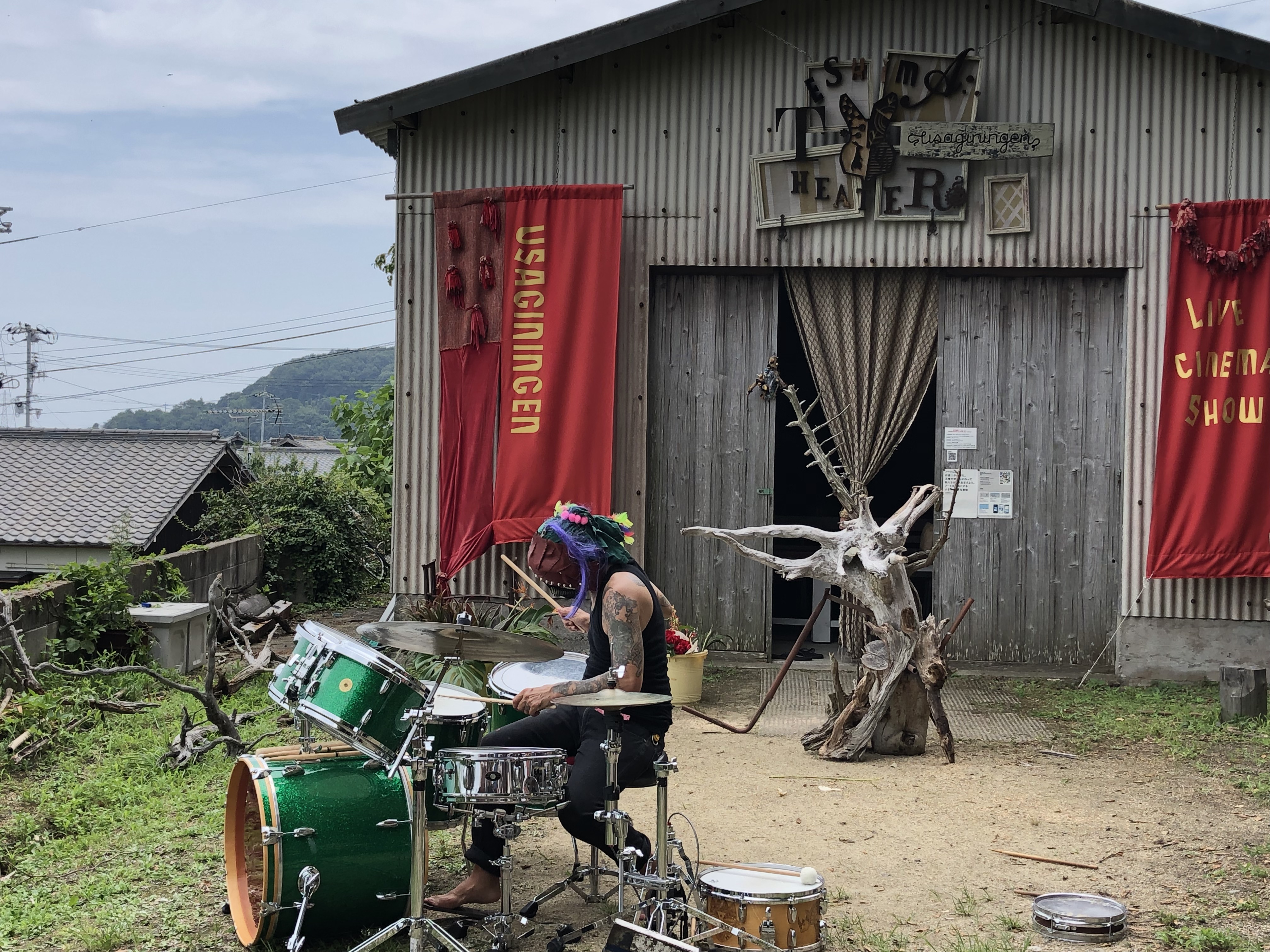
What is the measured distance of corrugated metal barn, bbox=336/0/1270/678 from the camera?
1009cm

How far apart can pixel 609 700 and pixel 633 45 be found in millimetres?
7063

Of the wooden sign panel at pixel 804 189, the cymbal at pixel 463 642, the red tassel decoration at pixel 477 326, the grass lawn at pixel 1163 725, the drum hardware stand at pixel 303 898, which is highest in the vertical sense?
the wooden sign panel at pixel 804 189

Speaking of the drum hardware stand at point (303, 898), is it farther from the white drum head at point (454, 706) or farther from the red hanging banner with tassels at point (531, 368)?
the red hanging banner with tassels at point (531, 368)

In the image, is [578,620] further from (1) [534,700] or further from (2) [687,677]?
(2) [687,677]

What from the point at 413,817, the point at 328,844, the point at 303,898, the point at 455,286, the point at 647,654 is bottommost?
the point at 303,898

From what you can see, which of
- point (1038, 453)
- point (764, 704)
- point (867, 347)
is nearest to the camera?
point (764, 704)

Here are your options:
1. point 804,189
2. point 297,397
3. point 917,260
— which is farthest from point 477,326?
point 297,397

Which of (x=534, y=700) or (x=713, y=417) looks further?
(x=713, y=417)

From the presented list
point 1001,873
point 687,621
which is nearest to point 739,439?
point 687,621

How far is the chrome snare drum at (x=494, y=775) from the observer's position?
15.3 ft

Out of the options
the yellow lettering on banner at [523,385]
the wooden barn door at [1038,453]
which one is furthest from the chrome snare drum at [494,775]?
the wooden barn door at [1038,453]

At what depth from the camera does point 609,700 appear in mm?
4609

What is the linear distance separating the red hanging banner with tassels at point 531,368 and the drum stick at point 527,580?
10.7 inches

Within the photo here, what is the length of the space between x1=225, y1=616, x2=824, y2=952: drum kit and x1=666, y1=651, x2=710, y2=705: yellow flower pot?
162 inches
